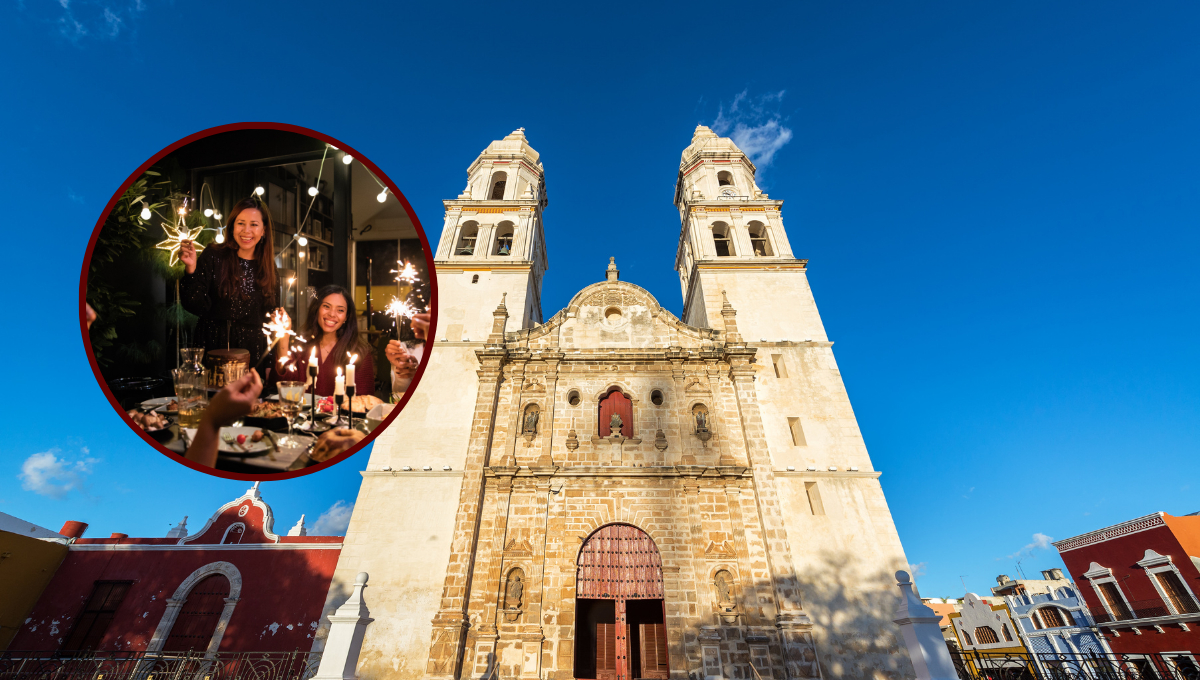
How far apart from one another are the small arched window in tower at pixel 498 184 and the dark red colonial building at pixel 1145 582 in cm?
3364

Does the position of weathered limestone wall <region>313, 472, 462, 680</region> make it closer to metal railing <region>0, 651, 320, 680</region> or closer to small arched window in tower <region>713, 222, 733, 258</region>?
metal railing <region>0, 651, 320, 680</region>

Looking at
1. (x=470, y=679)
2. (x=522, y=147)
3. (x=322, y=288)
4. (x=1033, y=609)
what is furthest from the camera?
(x=1033, y=609)

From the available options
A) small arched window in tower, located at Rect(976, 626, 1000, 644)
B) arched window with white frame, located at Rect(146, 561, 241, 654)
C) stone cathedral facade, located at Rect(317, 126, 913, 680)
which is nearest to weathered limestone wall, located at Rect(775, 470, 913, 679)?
stone cathedral facade, located at Rect(317, 126, 913, 680)

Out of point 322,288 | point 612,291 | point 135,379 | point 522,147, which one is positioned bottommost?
point 135,379

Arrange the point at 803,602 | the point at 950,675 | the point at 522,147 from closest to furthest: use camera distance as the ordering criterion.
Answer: the point at 950,675, the point at 803,602, the point at 522,147

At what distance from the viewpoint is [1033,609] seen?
1190 inches

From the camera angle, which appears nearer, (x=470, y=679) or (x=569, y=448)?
(x=470, y=679)

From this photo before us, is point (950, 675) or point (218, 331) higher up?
point (218, 331)

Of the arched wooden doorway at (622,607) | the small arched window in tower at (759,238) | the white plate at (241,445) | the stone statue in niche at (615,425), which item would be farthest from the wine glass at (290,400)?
the small arched window in tower at (759,238)

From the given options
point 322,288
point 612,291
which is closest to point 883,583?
point 612,291

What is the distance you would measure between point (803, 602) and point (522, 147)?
23.5 m

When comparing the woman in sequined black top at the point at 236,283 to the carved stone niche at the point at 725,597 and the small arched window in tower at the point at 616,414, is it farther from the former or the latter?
the carved stone niche at the point at 725,597

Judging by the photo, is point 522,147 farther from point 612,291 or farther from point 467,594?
point 467,594

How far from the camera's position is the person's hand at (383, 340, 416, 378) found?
6344mm
